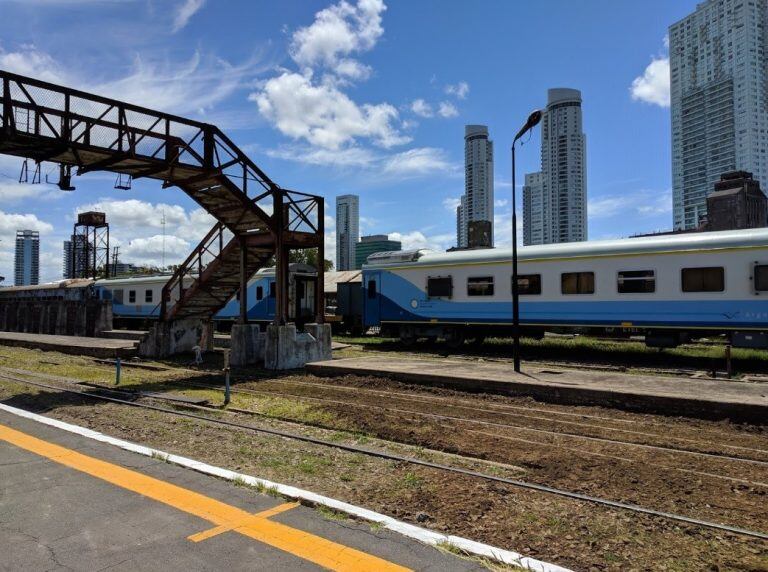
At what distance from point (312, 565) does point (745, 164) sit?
265ft

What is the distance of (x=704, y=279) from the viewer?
1580cm

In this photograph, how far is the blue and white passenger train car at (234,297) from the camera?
2511 centimetres

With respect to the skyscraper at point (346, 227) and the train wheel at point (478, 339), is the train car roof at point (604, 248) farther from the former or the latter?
the skyscraper at point (346, 227)

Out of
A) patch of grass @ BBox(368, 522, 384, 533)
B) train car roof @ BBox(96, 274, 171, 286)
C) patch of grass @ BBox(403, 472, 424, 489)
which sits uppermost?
train car roof @ BBox(96, 274, 171, 286)

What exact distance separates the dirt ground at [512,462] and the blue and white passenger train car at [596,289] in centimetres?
800

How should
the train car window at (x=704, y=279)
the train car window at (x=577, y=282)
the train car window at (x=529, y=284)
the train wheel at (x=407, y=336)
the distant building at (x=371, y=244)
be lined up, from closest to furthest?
1. the train car window at (x=704, y=279)
2. the train car window at (x=577, y=282)
3. the train car window at (x=529, y=284)
4. the train wheel at (x=407, y=336)
5. the distant building at (x=371, y=244)

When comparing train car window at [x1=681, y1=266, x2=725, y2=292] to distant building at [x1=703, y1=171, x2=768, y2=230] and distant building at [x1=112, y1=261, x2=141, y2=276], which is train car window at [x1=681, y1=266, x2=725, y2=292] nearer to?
distant building at [x1=703, y1=171, x2=768, y2=230]

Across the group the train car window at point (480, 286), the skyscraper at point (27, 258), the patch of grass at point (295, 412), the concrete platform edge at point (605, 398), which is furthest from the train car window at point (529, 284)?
the skyscraper at point (27, 258)

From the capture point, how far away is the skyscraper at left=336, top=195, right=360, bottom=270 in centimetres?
11436

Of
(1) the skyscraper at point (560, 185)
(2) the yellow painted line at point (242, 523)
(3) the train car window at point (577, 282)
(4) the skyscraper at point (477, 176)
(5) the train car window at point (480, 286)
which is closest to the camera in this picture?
(2) the yellow painted line at point (242, 523)

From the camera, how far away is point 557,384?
10.9m

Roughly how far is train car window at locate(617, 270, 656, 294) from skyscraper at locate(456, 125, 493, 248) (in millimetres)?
56032

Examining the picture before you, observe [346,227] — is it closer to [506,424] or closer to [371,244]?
[371,244]

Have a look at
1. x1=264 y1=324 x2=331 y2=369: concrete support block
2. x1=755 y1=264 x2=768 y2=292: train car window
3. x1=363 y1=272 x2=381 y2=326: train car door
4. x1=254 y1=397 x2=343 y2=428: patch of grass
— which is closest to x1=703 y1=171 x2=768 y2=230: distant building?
x1=755 y1=264 x2=768 y2=292: train car window
